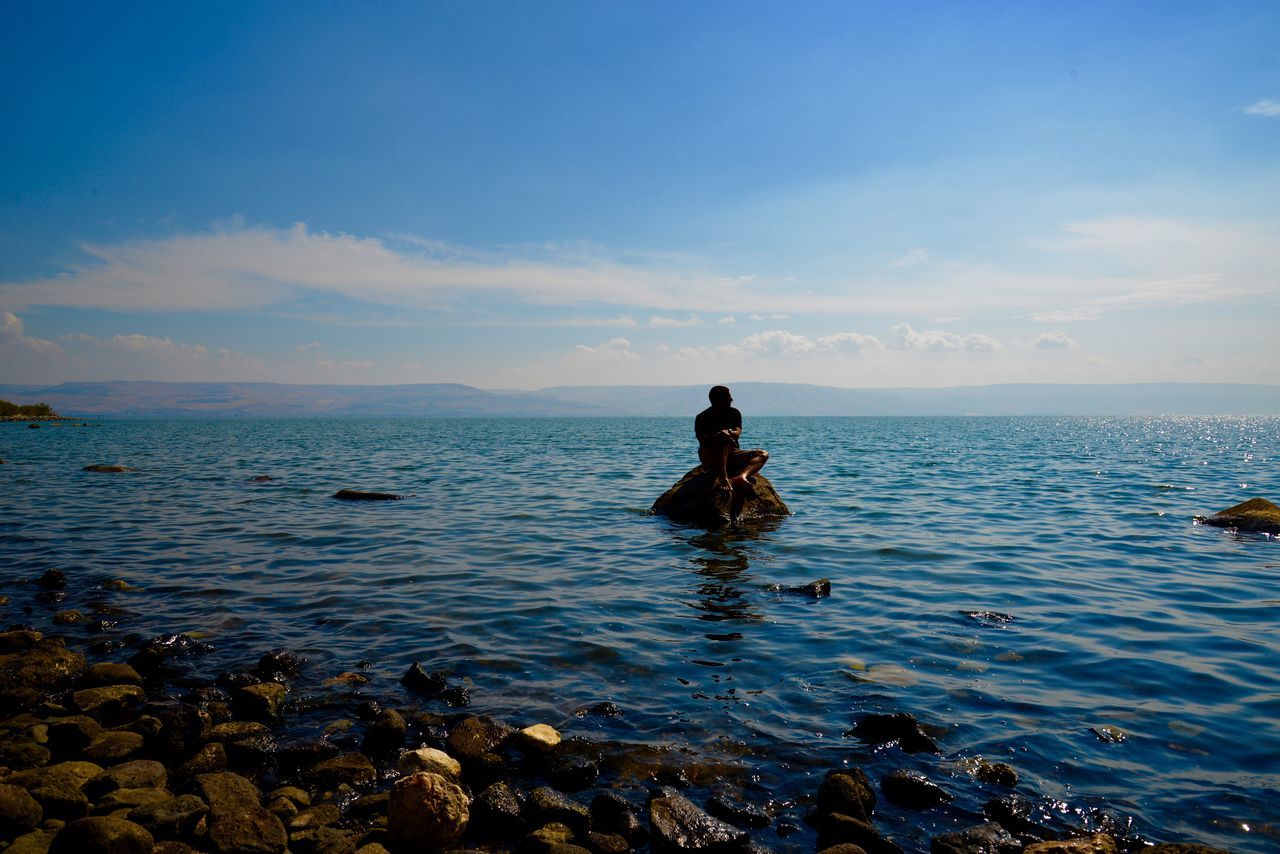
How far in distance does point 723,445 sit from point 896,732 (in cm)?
1265

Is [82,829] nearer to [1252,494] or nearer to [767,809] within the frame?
[767,809]

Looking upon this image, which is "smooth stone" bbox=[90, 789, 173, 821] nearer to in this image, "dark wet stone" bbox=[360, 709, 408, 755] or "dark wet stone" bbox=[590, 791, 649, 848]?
"dark wet stone" bbox=[360, 709, 408, 755]

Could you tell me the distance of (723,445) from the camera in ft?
62.8

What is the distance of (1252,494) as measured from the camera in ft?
85.6

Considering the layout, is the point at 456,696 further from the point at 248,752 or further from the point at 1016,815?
the point at 1016,815

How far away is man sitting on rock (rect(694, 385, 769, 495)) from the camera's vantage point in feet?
62.9

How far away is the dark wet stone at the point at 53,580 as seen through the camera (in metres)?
12.6

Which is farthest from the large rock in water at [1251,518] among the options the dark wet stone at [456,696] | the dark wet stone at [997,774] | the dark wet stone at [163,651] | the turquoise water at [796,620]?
the dark wet stone at [163,651]

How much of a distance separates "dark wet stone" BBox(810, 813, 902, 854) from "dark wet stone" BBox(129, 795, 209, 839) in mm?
4640

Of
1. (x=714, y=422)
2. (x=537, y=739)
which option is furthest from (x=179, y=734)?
(x=714, y=422)

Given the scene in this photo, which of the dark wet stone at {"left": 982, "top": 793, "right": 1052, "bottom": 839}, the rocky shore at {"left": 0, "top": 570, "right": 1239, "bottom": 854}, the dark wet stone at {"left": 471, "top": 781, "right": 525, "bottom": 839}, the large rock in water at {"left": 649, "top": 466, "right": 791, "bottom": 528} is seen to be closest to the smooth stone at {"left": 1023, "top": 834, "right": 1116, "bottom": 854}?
the rocky shore at {"left": 0, "top": 570, "right": 1239, "bottom": 854}

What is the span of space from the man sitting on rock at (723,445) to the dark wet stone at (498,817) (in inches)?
559

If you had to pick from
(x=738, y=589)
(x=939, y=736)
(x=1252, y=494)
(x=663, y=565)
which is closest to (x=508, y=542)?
(x=663, y=565)

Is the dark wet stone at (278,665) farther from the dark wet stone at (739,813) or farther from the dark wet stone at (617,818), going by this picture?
the dark wet stone at (739,813)
